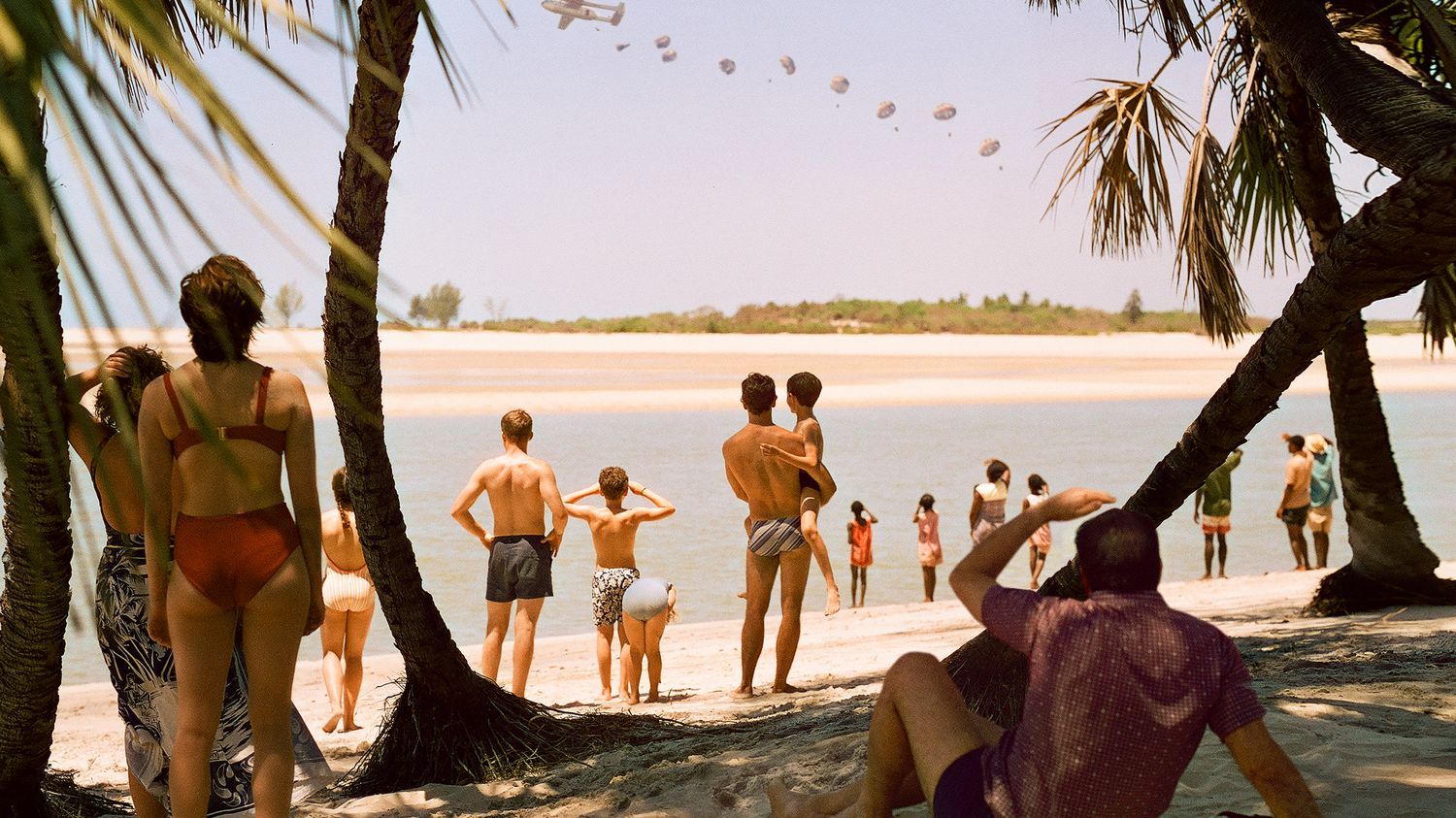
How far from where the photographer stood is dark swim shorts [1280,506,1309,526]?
11562mm

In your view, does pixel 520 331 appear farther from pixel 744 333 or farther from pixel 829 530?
pixel 829 530

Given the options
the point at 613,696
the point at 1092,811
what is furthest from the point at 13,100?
the point at 613,696

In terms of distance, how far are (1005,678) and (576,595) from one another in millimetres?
8047

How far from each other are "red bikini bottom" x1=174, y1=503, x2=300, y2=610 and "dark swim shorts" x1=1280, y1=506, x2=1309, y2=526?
10.6m

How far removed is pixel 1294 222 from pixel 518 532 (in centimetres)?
521

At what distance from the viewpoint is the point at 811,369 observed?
50.2 m

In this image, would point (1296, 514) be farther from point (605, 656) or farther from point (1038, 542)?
point (605, 656)

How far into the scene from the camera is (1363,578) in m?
7.87

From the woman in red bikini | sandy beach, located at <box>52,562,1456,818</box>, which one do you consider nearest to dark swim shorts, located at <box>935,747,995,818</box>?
sandy beach, located at <box>52,562,1456,818</box>

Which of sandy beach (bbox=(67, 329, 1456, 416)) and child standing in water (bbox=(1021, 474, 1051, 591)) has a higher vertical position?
sandy beach (bbox=(67, 329, 1456, 416))

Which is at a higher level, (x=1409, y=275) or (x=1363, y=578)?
(x=1409, y=275)

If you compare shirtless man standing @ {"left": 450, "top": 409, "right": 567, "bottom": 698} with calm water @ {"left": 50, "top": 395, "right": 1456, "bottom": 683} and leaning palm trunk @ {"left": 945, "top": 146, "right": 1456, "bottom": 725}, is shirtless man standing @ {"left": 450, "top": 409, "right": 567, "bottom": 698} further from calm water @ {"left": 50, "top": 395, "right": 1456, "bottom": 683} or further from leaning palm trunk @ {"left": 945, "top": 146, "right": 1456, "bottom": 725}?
leaning palm trunk @ {"left": 945, "top": 146, "right": 1456, "bottom": 725}

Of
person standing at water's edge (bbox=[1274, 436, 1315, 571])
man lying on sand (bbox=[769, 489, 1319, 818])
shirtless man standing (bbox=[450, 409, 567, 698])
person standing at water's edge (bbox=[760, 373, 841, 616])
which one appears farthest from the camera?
person standing at water's edge (bbox=[1274, 436, 1315, 571])

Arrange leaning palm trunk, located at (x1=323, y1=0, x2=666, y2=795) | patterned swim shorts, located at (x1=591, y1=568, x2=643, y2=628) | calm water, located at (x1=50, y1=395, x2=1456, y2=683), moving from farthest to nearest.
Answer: calm water, located at (x1=50, y1=395, x2=1456, y2=683)
patterned swim shorts, located at (x1=591, y1=568, x2=643, y2=628)
leaning palm trunk, located at (x1=323, y1=0, x2=666, y2=795)
